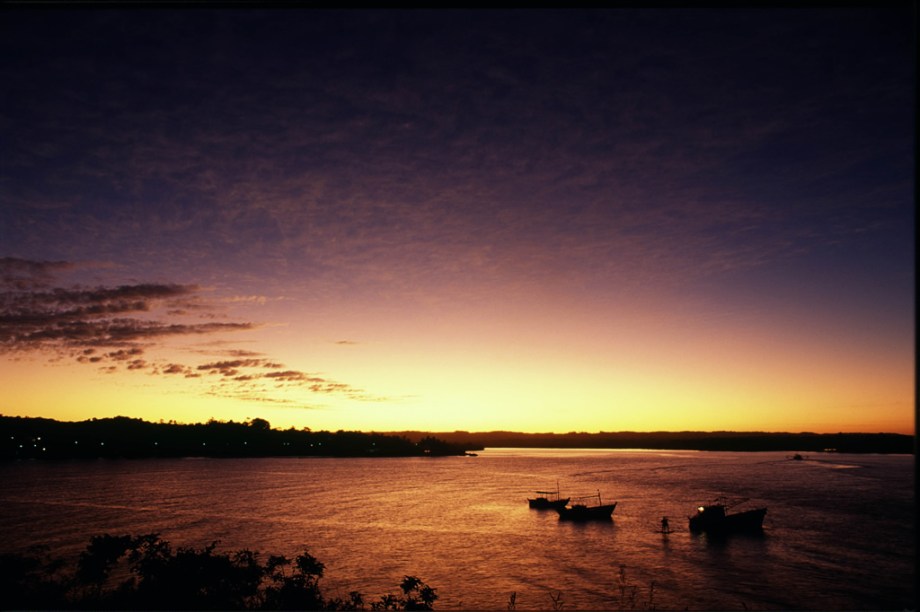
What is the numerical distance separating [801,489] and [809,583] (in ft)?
259

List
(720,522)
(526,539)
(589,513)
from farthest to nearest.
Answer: (589,513)
(720,522)
(526,539)

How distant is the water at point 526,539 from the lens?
35.4m

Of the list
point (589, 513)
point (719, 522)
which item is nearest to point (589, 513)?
point (589, 513)

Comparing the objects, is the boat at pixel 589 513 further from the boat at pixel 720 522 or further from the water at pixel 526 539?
the boat at pixel 720 522

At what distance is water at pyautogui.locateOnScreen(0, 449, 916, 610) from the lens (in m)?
35.4

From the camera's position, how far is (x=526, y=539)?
54438 mm

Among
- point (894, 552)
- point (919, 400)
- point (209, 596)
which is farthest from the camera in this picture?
point (894, 552)

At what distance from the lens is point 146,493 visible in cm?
9288

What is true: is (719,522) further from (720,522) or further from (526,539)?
(526,539)

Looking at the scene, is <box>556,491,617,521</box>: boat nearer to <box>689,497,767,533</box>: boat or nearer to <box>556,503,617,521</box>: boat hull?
<box>556,503,617,521</box>: boat hull

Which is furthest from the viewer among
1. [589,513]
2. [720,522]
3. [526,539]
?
[589,513]

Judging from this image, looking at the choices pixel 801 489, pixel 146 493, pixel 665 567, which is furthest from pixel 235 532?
pixel 801 489

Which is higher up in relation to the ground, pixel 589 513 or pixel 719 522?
pixel 719 522

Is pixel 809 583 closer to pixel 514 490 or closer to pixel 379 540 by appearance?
pixel 379 540
